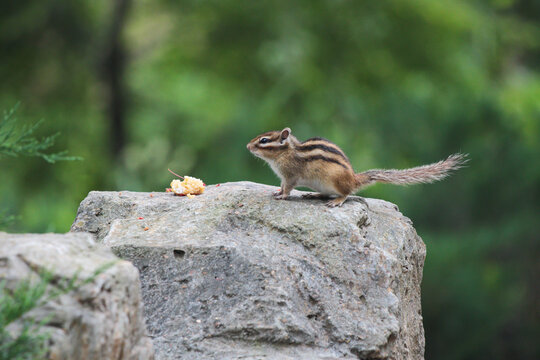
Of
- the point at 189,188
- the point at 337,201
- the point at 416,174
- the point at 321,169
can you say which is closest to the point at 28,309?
the point at 189,188

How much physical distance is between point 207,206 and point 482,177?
16.8 ft

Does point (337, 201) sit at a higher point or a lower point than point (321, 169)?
lower

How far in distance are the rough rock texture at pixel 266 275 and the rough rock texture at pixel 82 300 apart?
0.81 m

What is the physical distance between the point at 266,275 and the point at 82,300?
57.0 inches

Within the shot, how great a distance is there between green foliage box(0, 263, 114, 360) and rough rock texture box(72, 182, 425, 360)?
1.12m

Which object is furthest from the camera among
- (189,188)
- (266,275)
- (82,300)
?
(189,188)

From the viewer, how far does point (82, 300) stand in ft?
8.94

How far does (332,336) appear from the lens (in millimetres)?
3947

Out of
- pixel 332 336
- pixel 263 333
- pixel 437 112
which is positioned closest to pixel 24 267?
pixel 263 333

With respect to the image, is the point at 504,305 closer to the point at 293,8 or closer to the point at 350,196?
the point at 350,196

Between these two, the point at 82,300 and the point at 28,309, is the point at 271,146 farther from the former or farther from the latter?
the point at 28,309

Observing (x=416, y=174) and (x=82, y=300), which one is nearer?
(x=82, y=300)

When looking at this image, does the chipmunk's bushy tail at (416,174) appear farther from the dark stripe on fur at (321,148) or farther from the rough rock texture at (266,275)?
the rough rock texture at (266,275)

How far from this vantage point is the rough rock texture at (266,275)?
3834 mm
